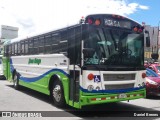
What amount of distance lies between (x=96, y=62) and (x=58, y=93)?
2201 millimetres

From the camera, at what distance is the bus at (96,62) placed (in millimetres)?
8516

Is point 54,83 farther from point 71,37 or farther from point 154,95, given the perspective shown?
point 154,95

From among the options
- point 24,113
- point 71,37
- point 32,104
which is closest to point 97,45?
point 71,37

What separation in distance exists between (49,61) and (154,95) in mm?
5017

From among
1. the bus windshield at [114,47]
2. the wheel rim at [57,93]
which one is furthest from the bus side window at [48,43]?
the bus windshield at [114,47]

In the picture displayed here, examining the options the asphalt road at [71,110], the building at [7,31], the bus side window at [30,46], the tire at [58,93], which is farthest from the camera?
the building at [7,31]

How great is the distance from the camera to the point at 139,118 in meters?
8.66

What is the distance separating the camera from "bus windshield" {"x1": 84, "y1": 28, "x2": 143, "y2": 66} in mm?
8664

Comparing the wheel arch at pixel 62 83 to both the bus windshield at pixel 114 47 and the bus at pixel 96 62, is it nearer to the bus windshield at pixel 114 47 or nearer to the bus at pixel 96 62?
the bus at pixel 96 62

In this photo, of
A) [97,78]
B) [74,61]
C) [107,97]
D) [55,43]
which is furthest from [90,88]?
[55,43]

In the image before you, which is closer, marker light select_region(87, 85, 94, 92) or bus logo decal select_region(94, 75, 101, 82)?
marker light select_region(87, 85, 94, 92)

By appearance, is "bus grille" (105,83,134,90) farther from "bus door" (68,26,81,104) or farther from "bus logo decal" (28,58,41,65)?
"bus logo decal" (28,58,41,65)

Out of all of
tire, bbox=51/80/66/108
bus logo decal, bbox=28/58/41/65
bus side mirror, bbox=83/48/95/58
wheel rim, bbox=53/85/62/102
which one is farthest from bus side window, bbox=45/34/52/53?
bus side mirror, bbox=83/48/95/58

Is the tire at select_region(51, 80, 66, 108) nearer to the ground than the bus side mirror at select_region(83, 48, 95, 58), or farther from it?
nearer to the ground
